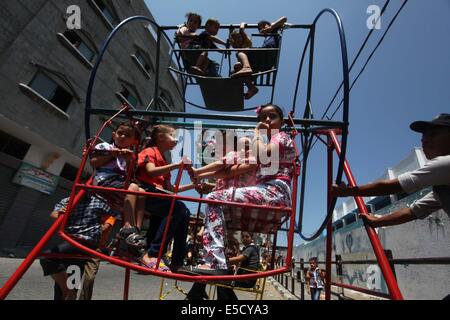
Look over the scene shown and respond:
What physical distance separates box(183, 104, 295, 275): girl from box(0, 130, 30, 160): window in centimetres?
1177

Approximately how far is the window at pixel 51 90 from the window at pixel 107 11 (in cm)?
490

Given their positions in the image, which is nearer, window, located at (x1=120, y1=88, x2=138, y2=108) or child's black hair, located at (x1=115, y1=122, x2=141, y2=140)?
child's black hair, located at (x1=115, y1=122, x2=141, y2=140)

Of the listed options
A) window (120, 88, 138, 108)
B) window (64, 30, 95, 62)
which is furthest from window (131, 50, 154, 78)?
window (64, 30, 95, 62)

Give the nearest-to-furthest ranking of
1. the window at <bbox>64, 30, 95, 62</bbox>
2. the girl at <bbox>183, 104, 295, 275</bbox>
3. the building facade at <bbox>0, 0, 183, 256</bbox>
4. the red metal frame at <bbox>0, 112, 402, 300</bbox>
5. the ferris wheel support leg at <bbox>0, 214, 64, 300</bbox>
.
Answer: the red metal frame at <bbox>0, 112, 402, 300</bbox> → the ferris wheel support leg at <bbox>0, 214, 64, 300</bbox> → the girl at <bbox>183, 104, 295, 275</bbox> → the building facade at <bbox>0, 0, 183, 256</bbox> → the window at <bbox>64, 30, 95, 62</bbox>

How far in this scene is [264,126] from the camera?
2156mm

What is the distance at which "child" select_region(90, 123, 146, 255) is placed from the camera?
197 centimetres

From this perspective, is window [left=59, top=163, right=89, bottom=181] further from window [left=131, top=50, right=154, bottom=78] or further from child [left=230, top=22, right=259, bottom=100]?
child [left=230, top=22, right=259, bottom=100]

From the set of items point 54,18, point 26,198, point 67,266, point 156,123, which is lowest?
point 67,266

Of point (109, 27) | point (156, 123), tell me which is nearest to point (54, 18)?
point (109, 27)

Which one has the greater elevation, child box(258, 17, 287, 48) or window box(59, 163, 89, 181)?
window box(59, 163, 89, 181)

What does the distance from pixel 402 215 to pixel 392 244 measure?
13.4 meters

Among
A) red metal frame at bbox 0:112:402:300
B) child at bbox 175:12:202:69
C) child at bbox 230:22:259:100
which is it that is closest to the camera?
red metal frame at bbox 0:112:402:300
